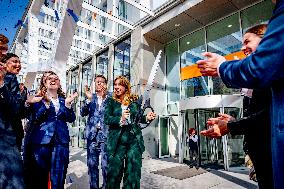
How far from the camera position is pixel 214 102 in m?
8.12

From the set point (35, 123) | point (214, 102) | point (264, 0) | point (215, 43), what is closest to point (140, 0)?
point (215, 43)

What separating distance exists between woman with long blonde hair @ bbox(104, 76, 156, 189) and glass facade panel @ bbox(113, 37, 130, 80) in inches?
362

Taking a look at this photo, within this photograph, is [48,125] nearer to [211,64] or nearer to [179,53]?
[211,64]

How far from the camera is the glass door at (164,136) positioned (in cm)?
1110

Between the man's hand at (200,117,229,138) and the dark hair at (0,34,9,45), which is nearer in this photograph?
the man's hand at (200,117,229,138)

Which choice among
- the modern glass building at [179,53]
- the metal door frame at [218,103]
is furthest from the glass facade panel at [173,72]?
the metal door frame at [218,103]

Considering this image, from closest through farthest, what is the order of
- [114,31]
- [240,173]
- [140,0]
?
[240,173]
[140,0]
[114,31]

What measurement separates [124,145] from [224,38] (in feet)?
27.0

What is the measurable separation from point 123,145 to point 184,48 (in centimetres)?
923

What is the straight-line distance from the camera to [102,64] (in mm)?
14852

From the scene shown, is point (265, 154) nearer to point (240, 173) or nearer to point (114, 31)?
point (240, 173)

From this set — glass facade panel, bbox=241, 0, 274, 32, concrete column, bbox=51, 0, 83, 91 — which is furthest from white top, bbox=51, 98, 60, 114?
glass facade panel, bbox=241, 0, 274, 32

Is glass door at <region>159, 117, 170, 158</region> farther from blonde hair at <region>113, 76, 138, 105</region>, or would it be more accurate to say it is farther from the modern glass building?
blonde hair at <region>113, 76, 138, 105</region>

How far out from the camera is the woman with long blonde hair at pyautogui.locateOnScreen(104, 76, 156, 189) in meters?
2.90
